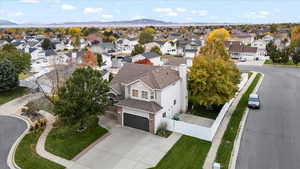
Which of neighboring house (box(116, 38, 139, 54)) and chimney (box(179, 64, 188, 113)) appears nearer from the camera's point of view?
chimney (box(179, 64, 188, 113))

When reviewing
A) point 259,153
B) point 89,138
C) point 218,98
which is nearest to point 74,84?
point 89,138

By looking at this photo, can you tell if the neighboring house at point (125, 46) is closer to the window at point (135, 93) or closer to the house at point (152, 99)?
the house at point (152, 99)

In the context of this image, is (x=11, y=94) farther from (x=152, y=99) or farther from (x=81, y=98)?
(x=152, y=99)

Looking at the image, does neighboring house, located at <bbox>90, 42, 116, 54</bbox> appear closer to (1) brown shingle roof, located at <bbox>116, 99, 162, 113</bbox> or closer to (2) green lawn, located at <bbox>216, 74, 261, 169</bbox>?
(2) green lawn, located at <bbox>216, 74, 261, 169</bbox>

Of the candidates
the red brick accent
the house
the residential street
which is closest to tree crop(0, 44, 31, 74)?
the house

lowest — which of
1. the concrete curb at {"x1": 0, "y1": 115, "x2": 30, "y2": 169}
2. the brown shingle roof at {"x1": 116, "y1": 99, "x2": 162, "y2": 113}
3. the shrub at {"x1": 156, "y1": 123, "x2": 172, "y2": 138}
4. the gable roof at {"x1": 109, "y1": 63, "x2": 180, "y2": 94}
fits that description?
the concrete curb at {"x1": 0, "y1": 115, "x2": 30, "y2": 169}

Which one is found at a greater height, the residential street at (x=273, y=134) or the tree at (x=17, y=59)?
the tree at (x=17, y=59)

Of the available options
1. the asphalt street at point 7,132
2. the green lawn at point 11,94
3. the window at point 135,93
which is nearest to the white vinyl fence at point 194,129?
the window at point 135,93
